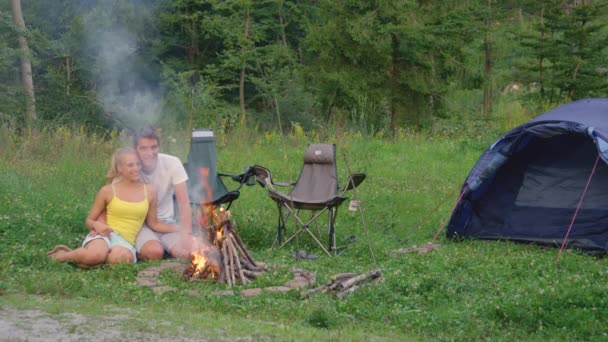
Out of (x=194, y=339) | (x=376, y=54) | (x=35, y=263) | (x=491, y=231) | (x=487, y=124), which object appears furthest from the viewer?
(x=376, y=54)

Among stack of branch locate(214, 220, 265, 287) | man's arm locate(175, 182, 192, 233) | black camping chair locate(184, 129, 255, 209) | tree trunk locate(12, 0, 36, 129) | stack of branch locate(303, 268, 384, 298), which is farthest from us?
tree trunk locate(12, 0, 36, 129)

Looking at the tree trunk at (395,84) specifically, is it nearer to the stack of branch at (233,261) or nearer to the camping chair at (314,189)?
the camping chair at (314,189)

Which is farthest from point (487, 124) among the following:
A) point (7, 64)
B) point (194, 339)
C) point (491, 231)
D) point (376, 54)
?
point (194, 339)

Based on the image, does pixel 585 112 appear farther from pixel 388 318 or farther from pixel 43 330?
pixel 43 330

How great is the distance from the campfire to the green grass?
12cm

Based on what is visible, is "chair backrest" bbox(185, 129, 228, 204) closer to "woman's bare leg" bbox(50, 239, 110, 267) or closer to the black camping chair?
the black camping chair

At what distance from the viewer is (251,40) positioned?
21781 millimetres

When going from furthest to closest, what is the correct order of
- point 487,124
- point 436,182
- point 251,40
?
point 251,40
point 487,124
point 436,182

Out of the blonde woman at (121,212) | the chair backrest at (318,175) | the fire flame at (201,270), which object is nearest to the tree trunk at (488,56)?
the chair backrest at (318,175)

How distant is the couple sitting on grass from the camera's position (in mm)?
5617

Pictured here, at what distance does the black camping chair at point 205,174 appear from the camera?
22.7 ft

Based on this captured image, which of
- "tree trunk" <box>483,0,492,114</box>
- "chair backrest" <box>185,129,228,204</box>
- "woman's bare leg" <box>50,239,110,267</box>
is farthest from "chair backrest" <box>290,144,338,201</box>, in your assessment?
"tree trunk" <box>483,0,492,114</box>

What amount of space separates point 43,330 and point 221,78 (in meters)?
19.2

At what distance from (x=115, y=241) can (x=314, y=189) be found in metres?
2.15
